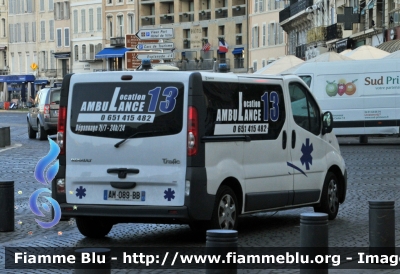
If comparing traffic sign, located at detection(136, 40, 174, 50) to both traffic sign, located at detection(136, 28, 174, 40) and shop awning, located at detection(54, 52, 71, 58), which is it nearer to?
traffic sign, located at detection(136, 28, 174, 40)

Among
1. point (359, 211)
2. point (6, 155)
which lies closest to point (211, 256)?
point (359, 211)

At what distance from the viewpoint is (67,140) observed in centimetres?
1197

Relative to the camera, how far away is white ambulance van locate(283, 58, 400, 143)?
112 ft

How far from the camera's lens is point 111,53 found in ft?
350

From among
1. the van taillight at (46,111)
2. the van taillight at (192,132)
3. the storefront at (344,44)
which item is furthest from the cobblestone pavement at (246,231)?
the storefront at (344,44)

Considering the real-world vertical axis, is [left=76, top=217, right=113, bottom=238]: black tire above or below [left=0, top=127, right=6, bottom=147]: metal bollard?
above

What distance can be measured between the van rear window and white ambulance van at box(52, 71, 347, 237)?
0.01 meters

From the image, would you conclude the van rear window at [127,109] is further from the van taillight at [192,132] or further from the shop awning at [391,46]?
the shop awning at [391,46]

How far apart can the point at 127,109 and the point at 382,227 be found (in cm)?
321

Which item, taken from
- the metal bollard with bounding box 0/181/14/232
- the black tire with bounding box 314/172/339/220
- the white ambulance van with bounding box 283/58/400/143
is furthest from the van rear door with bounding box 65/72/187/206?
the white ambulance van with bounding box 283/58/400/143

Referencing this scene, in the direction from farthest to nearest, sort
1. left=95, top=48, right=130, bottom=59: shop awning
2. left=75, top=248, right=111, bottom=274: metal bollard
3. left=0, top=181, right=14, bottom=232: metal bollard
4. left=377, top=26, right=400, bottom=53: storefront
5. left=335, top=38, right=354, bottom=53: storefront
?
left=95, top=48, right=130, bottom=59: shop awning
left=335, top=38, right=354, bottom=53: storefront
left=377, top=26, right=400, bottom=53: storefront
left=0, top=181, right=14, bottom=232: metal bollard
left=75, top=248, right=111, bottom=274: metal bollard

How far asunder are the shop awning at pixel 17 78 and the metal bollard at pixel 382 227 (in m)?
109

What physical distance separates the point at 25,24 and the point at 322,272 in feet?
381

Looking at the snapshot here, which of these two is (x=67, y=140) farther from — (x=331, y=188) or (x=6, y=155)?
(x=6, y=155)
